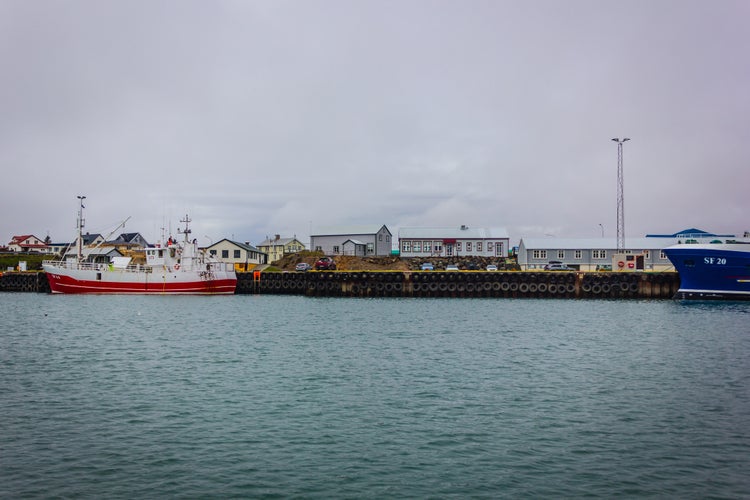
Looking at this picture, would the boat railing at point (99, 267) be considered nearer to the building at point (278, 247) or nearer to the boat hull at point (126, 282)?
the boat hull at point (126, 282)

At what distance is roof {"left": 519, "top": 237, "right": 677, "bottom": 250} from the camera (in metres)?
93.9

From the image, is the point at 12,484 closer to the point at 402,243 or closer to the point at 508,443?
the point at 508,443

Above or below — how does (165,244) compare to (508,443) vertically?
above

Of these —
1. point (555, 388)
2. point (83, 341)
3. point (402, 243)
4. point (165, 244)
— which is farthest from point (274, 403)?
point (402, 243)

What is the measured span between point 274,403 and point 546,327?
2466 cm

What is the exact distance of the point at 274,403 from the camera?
714 inches

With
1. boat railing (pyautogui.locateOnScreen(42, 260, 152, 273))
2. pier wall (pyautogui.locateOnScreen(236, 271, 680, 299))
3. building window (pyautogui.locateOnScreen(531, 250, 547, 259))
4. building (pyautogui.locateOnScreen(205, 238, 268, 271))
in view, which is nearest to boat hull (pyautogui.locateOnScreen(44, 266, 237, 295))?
boat railing (pyautogui.locateOnScreen(42, 260, 152, 273))

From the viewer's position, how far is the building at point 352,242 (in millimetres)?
104000

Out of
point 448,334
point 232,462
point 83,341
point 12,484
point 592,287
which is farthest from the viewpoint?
point 592,287

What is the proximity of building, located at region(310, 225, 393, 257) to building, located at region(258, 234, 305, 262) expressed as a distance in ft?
72.9

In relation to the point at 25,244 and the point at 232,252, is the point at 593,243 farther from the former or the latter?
the point at 25,244

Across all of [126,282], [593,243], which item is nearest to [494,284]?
[593,243]

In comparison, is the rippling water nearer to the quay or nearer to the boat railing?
the quay

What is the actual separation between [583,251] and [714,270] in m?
35.1
